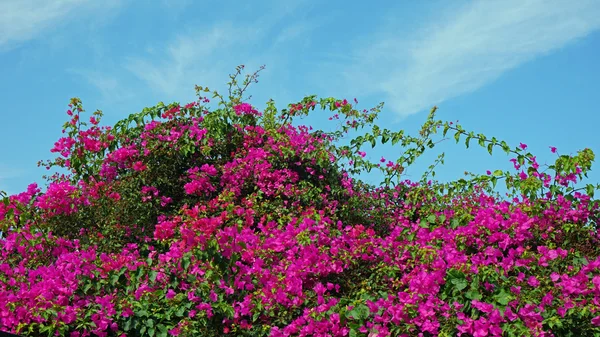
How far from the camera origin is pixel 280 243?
561 cm

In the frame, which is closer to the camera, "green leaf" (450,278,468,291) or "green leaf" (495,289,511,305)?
"green leaf" (495,289,511,305)

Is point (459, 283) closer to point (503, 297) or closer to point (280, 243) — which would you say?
point (503, 297)

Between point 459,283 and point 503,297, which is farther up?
point 459,283

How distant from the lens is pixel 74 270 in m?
5.64

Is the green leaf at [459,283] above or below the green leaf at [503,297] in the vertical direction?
above

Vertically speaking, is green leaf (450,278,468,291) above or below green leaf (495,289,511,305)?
above

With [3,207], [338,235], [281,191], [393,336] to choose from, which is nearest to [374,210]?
[281,191]

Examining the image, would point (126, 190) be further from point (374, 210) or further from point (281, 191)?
point (374, 210)

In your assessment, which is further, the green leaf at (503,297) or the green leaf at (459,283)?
the green leaf at (459,283)

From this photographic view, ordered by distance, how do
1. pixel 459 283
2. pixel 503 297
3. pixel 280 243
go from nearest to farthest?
1. pixel 503 297
2. pixel 459 283
3. pixel 280 243

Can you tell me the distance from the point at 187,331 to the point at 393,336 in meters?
1.43

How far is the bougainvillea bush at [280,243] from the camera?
4.78 m

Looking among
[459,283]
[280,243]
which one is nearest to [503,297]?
[459,283]

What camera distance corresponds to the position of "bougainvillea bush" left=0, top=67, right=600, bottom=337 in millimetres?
4781
